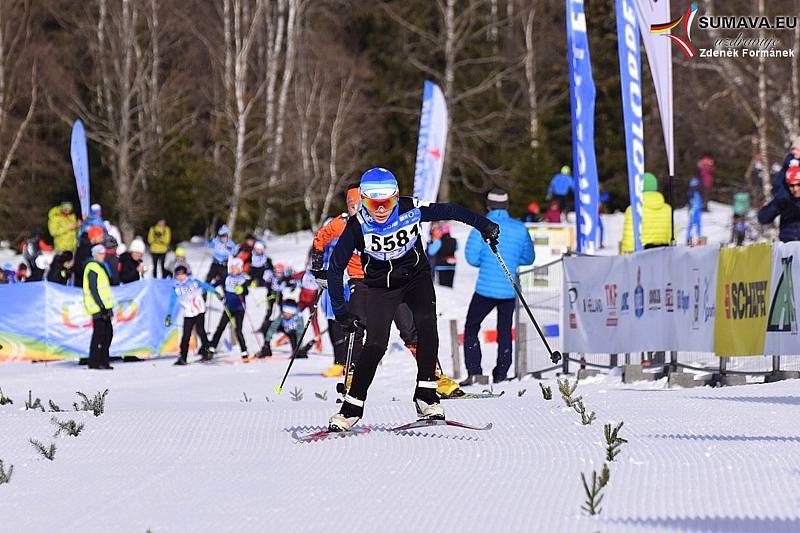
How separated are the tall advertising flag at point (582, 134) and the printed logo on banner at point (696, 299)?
4.17m

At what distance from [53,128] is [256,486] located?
121 ft

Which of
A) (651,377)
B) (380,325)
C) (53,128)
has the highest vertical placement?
(53,128)

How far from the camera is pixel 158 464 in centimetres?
692

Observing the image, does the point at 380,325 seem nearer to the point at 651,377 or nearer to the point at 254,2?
the point at 651,377

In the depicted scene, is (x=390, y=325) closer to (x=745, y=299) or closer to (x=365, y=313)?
(x=365, y=313)

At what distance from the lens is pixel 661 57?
14484mm

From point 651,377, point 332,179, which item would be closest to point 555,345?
point 651,377

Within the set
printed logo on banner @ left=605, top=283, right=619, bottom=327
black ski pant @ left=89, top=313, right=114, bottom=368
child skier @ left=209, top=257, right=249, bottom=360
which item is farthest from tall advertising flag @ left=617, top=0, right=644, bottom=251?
black ski pant @ left=89, top=313, right=114, bottom=368

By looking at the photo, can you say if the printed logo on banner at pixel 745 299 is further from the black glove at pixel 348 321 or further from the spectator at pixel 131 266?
the spectator at pixel 131 266

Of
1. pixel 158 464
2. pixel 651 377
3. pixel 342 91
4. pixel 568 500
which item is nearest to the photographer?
pixel 568 500

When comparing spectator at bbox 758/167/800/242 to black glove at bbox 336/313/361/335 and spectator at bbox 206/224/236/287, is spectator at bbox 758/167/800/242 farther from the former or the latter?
spectator at bbox 206/224/236/287

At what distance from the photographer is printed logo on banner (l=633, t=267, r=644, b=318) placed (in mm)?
13086

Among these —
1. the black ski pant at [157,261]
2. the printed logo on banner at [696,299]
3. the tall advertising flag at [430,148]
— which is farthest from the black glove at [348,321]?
the black ski pant at [157,261]

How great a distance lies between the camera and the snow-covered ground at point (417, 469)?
541cm
